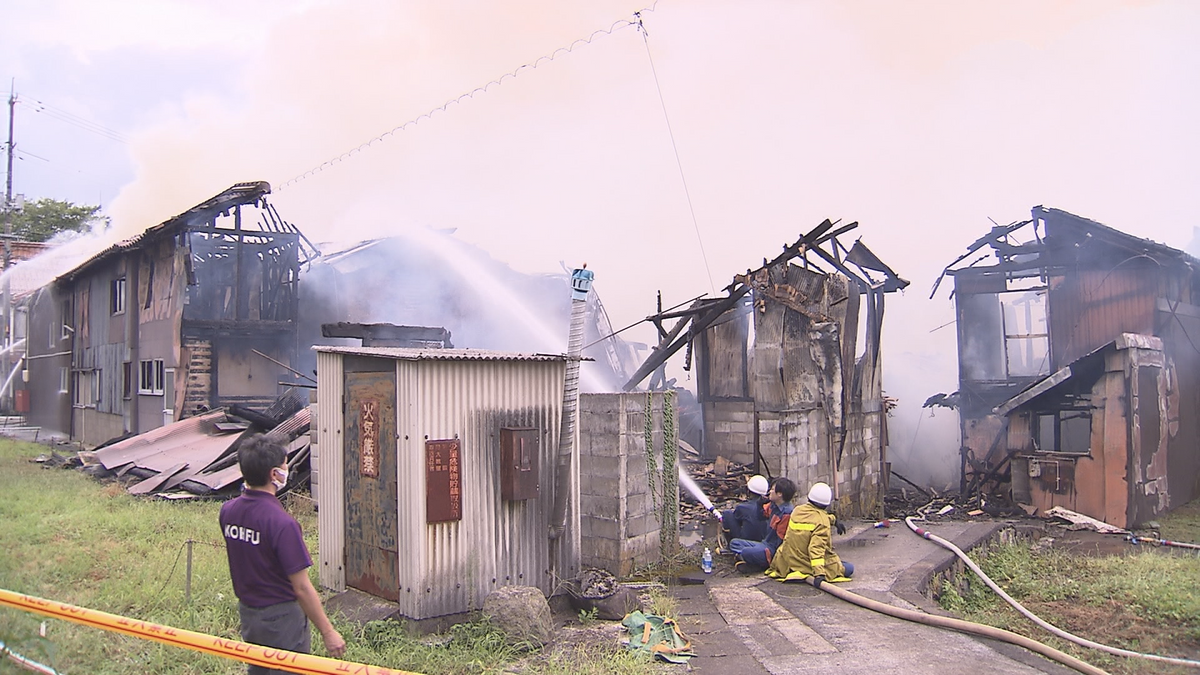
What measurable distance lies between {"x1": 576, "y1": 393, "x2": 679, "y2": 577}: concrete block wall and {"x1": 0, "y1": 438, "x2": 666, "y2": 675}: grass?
2.11 meters

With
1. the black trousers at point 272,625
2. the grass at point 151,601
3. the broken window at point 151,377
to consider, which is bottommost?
the grass at point 151,601

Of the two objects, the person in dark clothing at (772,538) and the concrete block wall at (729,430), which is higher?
the concrete block wall at (729,430)

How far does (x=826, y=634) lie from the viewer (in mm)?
6789

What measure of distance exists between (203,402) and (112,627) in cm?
1514

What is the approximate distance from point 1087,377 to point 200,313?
57.3 feet

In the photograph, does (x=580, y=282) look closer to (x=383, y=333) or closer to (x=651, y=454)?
(x=651, y=454)

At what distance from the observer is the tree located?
4094 cm

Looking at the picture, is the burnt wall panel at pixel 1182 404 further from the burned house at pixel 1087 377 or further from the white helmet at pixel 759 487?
the white helmet at pixel 759 487

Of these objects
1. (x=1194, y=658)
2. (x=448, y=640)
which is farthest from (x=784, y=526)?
(x=448, y=640)

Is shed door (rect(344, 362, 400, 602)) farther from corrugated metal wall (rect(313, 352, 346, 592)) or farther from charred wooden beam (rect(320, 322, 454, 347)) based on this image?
charred wooden beam (rect(320, 322, 454, 347))

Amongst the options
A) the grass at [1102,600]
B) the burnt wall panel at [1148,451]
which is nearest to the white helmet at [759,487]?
the grass at [1102,600]

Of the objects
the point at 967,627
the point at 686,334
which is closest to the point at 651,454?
the point at 967,627

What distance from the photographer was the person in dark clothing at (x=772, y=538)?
9.00m

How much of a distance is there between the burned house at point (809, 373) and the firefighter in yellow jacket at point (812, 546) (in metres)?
2.76
